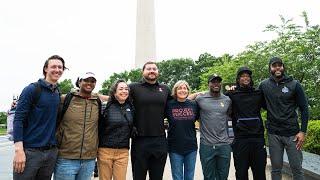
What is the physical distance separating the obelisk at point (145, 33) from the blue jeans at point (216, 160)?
46867 mm

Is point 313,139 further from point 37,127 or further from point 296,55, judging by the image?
point 37,127

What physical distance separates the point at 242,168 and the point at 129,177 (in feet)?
12.0

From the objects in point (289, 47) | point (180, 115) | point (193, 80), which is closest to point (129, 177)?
point (180, 115)

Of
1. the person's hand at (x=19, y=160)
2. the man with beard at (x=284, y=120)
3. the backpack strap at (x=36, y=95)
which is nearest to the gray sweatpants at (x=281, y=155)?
the man with beard at (x=284, y=120)

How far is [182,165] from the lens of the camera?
634 centimetres

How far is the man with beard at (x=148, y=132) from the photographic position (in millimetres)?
5926

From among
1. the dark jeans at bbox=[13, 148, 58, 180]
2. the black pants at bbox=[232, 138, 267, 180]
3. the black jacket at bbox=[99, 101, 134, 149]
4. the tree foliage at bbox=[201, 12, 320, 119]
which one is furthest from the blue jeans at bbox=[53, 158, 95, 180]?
the tree foliage at bbox=[201, 12, 320, 119]

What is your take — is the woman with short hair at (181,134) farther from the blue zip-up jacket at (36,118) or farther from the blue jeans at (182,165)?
the blue zip-up jacket at (36,118)

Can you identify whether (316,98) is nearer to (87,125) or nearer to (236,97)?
(236,97)

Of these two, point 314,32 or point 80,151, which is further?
point 314,32

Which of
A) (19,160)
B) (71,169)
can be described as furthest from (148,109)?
(19,160)

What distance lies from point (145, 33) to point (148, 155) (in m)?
48.4

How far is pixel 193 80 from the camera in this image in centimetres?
5481

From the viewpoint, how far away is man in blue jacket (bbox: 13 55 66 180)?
4.86 metres
